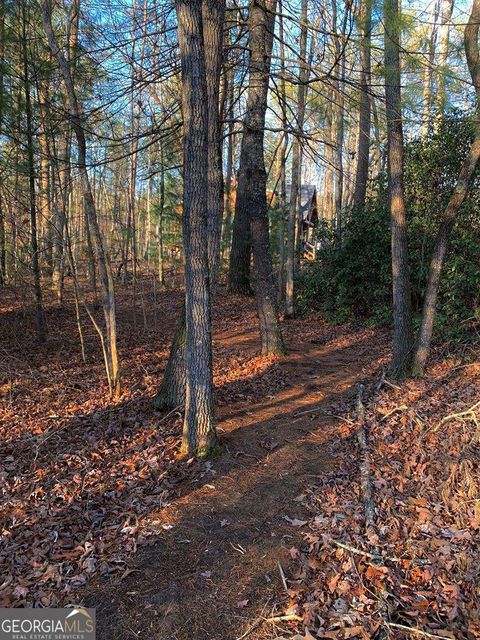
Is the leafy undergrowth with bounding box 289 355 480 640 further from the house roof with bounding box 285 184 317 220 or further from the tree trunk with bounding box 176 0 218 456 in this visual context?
the house roof with bounding box 285 184 317 220

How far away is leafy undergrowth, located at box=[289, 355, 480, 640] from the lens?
2.57 m

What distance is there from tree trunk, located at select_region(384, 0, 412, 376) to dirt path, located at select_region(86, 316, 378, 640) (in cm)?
134

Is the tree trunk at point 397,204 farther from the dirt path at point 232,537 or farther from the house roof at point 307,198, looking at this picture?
the house roof at point 307,198

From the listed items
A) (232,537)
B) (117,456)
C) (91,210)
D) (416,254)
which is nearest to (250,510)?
(232,537)

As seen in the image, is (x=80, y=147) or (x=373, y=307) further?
(x=373, y=307)

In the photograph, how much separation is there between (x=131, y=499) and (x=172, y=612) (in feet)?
4.44

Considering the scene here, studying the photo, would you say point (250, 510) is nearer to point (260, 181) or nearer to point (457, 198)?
point (457, 198)

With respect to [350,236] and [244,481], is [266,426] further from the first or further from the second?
[350,236]

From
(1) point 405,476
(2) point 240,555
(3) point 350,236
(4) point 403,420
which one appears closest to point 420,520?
(1) point 405,476

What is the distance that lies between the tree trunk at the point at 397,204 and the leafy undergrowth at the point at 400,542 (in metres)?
1.76

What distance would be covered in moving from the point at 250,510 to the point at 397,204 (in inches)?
189

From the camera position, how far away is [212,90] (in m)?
4.85

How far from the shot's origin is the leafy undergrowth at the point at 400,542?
2566mm

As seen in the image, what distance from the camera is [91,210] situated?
600cm
